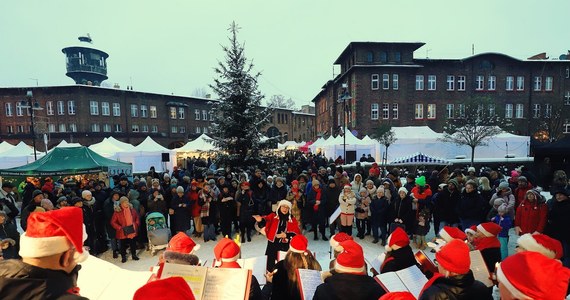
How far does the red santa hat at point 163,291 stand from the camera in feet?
4.31

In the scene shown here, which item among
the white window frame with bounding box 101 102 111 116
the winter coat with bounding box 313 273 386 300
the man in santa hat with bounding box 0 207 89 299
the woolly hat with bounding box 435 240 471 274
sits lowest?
the winter coat with bounding box 313 273 386 300

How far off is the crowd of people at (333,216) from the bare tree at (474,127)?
12.3 meters

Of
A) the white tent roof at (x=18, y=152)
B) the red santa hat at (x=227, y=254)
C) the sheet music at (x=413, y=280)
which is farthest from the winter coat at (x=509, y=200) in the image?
the white tent roof at (x=18, y=152)

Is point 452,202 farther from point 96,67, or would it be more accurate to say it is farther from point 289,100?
point 289,100

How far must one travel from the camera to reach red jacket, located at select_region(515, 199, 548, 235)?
557 centimetres

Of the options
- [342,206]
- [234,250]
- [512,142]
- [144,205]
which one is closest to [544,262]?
[234,250]

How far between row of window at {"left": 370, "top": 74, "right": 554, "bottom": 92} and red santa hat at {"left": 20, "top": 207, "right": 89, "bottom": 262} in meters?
35.4

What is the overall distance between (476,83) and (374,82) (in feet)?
42.3

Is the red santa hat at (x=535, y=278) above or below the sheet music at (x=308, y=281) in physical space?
above

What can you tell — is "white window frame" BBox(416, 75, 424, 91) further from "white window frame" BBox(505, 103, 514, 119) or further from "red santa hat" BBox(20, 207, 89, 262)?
"red santa hat" BBox(20, 207, 89, 262)

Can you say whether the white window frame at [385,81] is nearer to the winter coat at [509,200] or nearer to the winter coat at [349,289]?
the winter coat at [509,200]

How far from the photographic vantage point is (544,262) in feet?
5.62

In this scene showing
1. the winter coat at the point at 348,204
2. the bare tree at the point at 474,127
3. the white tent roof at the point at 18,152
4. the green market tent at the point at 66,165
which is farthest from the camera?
the bare tree at the point at 474,127

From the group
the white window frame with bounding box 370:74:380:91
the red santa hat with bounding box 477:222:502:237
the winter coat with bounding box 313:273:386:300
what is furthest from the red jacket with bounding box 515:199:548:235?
the white window frame with bounding box 370:74:380:91
